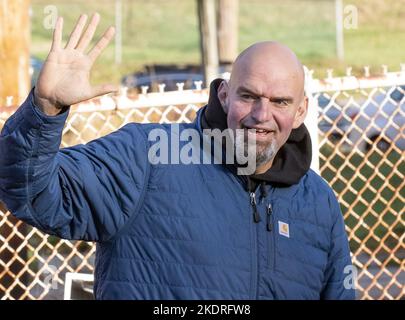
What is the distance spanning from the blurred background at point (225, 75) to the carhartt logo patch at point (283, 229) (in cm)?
223

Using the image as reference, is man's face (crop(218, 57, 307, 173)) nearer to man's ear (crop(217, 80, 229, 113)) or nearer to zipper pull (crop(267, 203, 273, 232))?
man's ear (crop(217, 80, 229, 113))

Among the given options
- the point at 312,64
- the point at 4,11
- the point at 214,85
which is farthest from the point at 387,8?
the point at 214,85

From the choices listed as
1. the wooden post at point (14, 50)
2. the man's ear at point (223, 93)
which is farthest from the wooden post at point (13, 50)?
the man's ear at point (223, 93)

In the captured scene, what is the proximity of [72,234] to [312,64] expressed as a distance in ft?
86.8

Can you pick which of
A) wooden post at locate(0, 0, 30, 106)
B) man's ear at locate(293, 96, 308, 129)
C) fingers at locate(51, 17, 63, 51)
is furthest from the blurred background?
fingers at locate(51, 17, 63, 51)

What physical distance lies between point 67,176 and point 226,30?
14.8m

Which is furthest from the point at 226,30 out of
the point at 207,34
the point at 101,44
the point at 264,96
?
the point at 101,44

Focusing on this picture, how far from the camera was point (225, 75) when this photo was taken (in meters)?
5.02

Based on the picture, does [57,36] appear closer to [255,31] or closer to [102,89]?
[102,89]

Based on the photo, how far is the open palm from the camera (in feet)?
8.70

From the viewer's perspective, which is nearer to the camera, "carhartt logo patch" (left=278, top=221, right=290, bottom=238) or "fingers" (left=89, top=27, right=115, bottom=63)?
"fingers" (left=89, top=27, right=115, bottom=63)

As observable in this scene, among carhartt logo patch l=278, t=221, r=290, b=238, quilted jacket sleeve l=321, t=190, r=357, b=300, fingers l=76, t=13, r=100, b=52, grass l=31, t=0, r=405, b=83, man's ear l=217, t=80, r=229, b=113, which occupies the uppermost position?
fingers l=76, t=13, r=100, b=52

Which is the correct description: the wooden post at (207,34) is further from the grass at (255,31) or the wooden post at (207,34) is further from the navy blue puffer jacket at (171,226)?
the navy blue puffer jacket at (171,226)

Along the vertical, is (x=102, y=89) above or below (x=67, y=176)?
above
